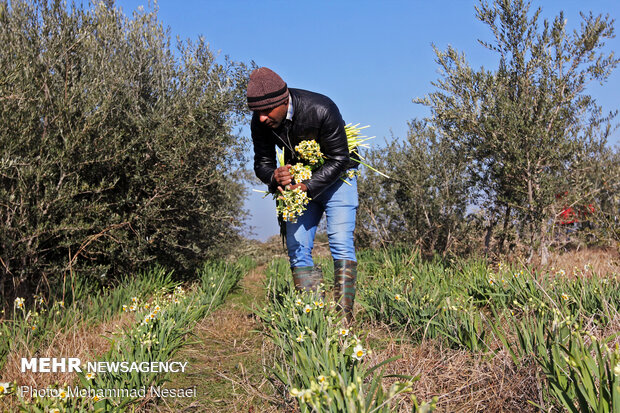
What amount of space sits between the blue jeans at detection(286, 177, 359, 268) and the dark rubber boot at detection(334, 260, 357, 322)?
6 centimetres

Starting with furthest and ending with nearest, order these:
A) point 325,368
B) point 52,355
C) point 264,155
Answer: point 264,155 < point 52,355 < point 325,368

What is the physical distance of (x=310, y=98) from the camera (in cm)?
378

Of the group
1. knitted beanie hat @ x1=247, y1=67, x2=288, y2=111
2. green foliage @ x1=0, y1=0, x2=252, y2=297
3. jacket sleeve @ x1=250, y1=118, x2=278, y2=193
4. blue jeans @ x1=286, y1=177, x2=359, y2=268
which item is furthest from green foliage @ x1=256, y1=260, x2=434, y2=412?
green foliage @ x1=0, y1=0, x2=252, y2=297

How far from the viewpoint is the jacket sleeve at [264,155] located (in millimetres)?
3939

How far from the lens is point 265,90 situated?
11.4 feet

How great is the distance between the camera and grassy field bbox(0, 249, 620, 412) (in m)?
1.91

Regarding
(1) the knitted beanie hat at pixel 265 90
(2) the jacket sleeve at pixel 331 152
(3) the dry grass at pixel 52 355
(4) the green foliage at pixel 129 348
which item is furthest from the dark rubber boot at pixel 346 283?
(3) the dry grass at pixel 52 355

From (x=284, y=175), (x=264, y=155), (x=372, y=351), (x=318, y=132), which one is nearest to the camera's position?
(x=372, y=351)

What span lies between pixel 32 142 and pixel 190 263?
9.26 ft

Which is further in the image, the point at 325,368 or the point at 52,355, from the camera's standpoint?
the point at 52,355

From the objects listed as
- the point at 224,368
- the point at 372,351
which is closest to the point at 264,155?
the point at 224,368

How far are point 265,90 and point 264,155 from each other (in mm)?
764

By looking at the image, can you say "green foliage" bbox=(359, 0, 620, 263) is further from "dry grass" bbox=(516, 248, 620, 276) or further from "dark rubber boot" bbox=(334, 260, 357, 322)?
"dark rubber boot" bbox=(334, 260, 357, 322)

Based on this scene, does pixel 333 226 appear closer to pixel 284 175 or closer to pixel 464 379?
pixel 284 175
